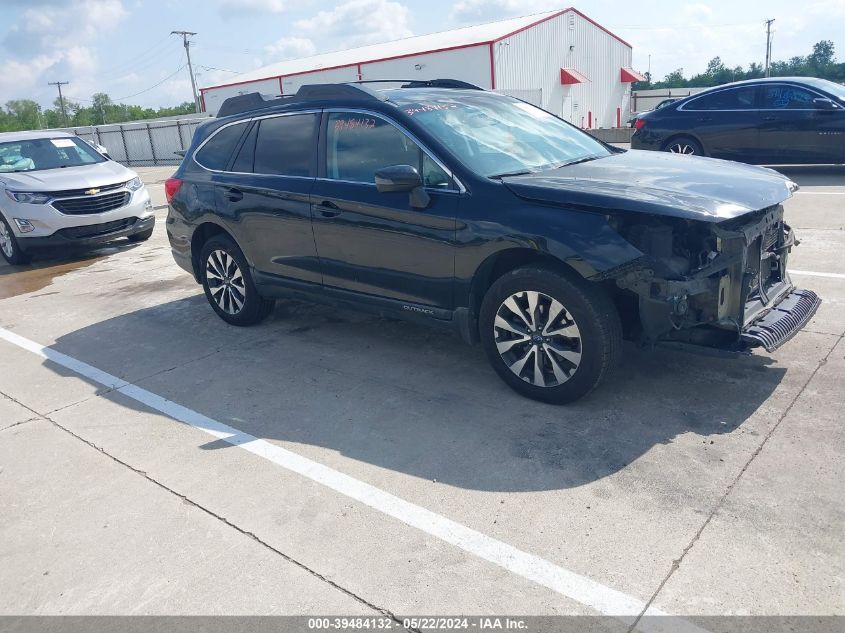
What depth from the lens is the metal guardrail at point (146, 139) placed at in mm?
31406

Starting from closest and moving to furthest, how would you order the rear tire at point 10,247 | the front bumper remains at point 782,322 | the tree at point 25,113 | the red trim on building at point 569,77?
the front bumper remains at point 782,322
the rear tire at point 10,247
the red trim on building at point 569,77
the tree at point 25,113

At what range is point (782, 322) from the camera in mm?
4137

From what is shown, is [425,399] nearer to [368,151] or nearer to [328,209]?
[328,209]

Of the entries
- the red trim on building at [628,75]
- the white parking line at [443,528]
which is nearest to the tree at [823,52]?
the red trim on building at [628,75]

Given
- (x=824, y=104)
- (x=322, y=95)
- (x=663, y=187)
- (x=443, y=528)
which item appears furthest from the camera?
(x=824, y=104)

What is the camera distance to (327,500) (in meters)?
3.55

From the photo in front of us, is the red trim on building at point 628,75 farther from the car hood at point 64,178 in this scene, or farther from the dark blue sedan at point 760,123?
the car hood at point 64,178

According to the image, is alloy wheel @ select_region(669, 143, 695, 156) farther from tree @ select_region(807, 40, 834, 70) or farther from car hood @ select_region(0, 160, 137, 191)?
A: tree @ select_region(807, 40, 834, 70)

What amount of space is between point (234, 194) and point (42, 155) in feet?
21.4

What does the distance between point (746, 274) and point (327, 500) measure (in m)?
2.55

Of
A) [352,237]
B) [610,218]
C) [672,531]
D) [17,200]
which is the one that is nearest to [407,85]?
[352,237]

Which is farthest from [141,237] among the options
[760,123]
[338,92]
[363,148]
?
[760,123]

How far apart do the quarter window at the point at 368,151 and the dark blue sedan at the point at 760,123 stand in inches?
353

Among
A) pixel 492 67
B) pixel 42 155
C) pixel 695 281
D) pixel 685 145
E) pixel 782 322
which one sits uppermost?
pixel 492 67
